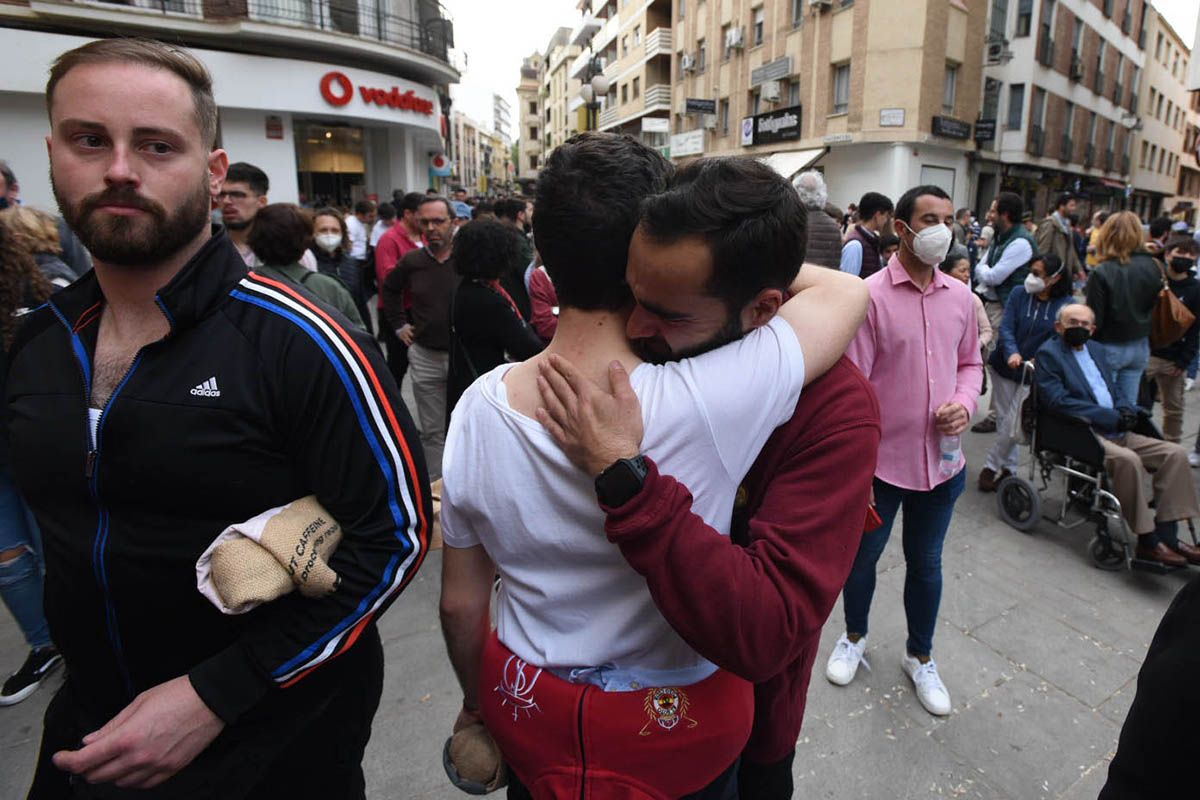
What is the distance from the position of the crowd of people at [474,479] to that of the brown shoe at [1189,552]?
353 cm

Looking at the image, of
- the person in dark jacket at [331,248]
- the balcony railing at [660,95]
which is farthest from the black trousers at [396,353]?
the balcony railing at [660,95]

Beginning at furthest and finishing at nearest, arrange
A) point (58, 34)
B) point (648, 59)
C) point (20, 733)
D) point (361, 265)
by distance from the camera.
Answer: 1. point (648, 59)
2. point (58, 34)
3. point (361, 265)
4. point (20, 733)

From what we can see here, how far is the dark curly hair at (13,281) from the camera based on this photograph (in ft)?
8.69

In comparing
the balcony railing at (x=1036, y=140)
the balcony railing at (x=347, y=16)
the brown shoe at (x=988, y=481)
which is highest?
the balcony railing at (x=347, y=16)

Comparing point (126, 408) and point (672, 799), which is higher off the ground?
point (126, 408)

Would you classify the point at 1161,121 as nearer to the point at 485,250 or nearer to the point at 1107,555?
the point at 1107,555

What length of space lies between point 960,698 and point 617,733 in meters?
2.51

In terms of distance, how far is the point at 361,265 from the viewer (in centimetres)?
841

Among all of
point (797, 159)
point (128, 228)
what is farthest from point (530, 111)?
point (128, 228)

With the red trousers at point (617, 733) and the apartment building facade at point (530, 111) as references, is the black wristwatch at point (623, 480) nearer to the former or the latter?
the red trousers at point (617, 733)

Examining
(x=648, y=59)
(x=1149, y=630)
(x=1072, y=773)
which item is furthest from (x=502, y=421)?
(x=648, y=59)

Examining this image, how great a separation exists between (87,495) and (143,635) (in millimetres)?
313

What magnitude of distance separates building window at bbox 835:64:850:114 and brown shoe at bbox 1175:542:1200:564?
64.0ft

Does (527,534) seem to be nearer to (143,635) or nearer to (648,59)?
(143,635)
